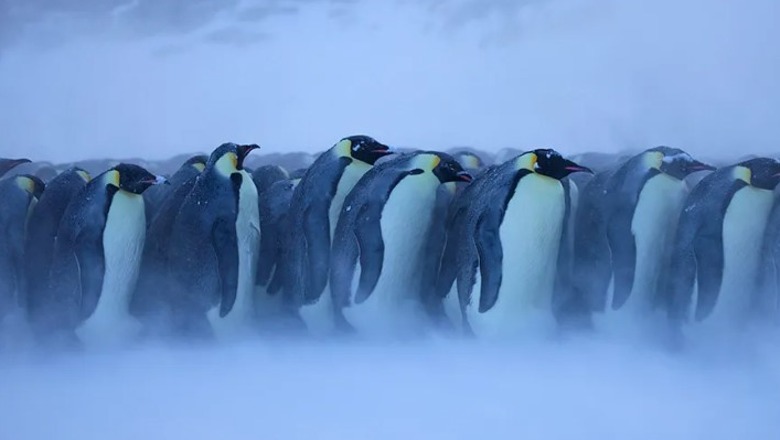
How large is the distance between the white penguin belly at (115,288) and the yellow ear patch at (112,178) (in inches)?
2.2

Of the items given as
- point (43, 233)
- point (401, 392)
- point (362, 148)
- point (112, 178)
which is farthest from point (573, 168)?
point (43, 233)

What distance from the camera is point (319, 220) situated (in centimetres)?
192

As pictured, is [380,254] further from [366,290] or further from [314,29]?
[314,29]

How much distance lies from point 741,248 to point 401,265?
0.60 metres

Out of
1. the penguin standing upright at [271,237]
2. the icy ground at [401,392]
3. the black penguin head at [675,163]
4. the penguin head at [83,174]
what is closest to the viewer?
the icy ground at [401,392]

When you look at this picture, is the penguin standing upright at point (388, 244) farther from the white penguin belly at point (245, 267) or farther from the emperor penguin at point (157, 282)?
the emperor penguin at point (157, 282)

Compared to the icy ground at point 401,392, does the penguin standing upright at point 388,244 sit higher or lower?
higher

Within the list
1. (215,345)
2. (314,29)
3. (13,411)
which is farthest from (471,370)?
(13,411)

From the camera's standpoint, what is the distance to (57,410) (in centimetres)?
193

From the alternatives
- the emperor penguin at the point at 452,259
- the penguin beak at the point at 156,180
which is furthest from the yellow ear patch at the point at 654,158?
the penguin beak at the point at 156,180

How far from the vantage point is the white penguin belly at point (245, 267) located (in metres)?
1.92

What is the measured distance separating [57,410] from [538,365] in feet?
2.97

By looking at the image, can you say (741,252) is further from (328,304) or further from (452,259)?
(328,304)

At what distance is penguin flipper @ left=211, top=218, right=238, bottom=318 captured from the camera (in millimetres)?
1923
